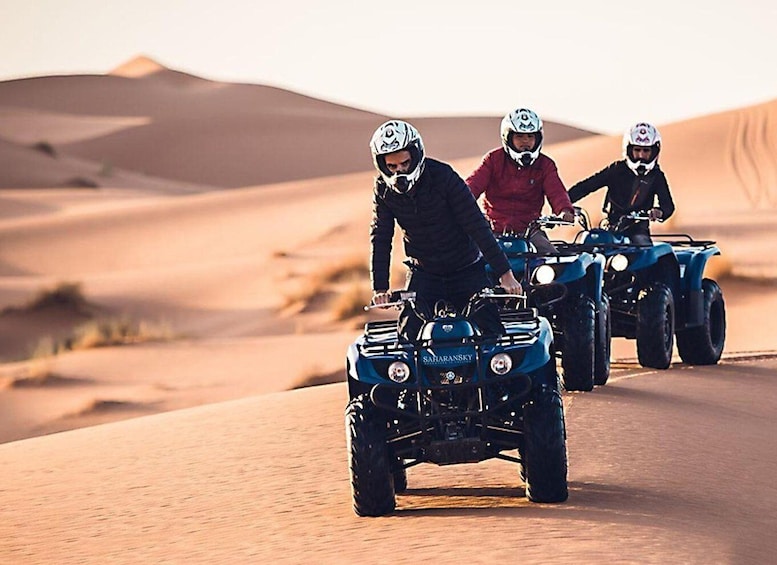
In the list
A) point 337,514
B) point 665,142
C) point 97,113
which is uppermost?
point 97,113

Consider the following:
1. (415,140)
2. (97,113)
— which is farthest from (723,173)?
(97,113)

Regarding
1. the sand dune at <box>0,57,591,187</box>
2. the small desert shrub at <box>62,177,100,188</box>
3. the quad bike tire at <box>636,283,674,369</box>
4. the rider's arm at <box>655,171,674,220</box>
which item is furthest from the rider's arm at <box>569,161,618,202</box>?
the sand dune at <box>0,57,591,187</box>

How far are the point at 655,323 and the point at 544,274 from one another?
8.12 ft

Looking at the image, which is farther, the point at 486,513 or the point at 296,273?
the point at 296,273

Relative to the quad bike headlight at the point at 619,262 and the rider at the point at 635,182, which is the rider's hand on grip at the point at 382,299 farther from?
the rider at the point at 635,182

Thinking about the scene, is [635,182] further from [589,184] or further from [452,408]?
[452,408]

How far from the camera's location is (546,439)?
8.04 meters

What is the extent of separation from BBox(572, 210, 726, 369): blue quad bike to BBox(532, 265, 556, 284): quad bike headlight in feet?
4.30

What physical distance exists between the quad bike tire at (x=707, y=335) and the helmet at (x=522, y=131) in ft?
12.2

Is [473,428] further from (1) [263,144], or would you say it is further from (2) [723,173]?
(1) [263,144]

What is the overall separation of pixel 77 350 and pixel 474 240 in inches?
605

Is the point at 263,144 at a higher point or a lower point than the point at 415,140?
higher

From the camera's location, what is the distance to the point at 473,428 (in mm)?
8141

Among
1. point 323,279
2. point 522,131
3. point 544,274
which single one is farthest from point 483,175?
point 323,279
